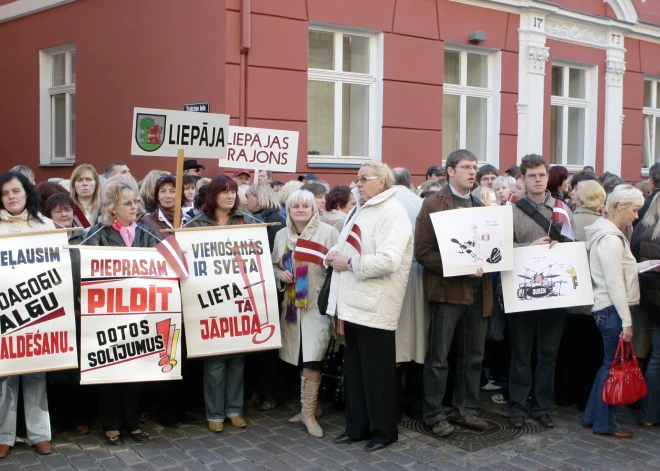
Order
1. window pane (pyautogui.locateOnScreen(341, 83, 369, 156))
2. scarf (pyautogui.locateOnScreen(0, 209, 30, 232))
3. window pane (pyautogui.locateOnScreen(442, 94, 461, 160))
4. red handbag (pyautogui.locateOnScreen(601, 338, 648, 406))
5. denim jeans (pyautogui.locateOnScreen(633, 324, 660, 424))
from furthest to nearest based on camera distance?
window pane (pyautogui.locateOnScreen(442, 94, 461, 160)) < window pane (pyautogui.locateOnScreen(341, 83, 369, 156)) < denim jeans (pyautogui.locateOnScreen(633, 324, 660, 424)) < red handbag (pyautogui.locateOnScreen(601, 338, 648, 406)) < scarf (pyautogui.locateOnScreen(0, 209, 30, 232))

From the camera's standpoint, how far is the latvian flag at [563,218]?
584 cm

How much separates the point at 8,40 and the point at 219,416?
1062cm

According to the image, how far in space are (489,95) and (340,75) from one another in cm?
310

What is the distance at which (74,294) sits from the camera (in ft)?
17.7

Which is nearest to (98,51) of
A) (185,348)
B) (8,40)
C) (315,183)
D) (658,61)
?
(8,40)

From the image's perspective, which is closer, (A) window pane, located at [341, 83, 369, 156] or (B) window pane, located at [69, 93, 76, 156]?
(A) window pane, located at [341, 83, 369, 156]

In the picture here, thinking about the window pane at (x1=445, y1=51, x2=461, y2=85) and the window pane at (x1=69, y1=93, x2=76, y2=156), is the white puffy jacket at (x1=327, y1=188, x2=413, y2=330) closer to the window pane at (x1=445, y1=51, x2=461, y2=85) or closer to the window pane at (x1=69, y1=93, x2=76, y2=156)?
the window pane at (x1=445, y1=51, x2=461, y2=85)

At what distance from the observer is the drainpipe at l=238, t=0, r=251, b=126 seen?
32.8ft

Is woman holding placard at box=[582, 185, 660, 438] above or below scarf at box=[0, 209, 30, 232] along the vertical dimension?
below

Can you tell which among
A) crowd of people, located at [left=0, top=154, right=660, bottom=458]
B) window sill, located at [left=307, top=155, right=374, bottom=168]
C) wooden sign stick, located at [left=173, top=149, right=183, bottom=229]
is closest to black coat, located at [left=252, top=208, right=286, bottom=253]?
crowd of people, located at [left=0, top=154, right=660, bottom=458]

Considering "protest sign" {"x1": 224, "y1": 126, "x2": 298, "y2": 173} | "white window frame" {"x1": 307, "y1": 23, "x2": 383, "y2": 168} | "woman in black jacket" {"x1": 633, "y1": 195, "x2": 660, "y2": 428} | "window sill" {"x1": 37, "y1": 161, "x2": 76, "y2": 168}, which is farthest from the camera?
"window sill" {"x1": 37, "y1": 161, "x2": 76, "y2": 168}

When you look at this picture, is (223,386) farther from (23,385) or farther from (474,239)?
(474,239)

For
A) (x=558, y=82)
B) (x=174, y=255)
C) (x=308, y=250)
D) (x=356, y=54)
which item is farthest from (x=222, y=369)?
(x=558, y=82)

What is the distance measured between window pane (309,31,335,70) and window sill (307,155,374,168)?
1.31 m
